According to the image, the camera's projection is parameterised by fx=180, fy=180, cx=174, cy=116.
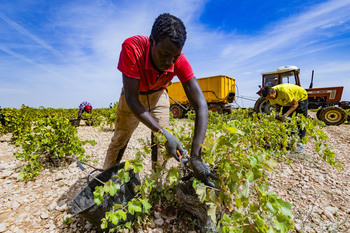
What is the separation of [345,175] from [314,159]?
667 mm

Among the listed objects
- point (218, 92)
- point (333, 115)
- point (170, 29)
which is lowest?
point (333, 115)

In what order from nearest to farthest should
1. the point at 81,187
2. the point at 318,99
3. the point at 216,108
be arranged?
the point at 81,187
the point at 318,99
the point at 216,108

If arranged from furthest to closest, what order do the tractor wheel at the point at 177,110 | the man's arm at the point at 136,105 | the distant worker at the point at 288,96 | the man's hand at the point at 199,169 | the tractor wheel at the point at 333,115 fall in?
1. the tractor wheel at the point at 177,110
2. the tractor wheel at the point at 333,115
3. the distant worker at the point at 288,96
4. the man's arm at the point at 136,105
5. the man's hand at the point at 199,169

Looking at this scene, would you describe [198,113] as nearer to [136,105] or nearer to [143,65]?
[136,105]

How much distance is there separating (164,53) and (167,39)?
4.3 inches

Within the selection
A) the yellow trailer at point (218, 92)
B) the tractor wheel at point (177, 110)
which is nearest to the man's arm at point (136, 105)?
the yellow trailer at point (218, 92)

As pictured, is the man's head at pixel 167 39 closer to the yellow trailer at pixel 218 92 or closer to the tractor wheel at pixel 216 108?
the yellow trailer at pixel 218 92

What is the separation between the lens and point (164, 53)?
148 cm

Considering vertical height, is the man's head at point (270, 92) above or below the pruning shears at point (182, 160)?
above

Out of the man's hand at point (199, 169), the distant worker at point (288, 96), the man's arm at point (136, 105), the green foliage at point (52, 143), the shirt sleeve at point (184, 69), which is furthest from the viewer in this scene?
the distant worker at point (288, 96)

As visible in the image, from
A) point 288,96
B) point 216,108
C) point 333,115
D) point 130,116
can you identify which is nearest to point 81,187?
point 130,116

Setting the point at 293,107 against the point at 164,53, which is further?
the point at 293,107

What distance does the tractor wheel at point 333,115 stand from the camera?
734cm

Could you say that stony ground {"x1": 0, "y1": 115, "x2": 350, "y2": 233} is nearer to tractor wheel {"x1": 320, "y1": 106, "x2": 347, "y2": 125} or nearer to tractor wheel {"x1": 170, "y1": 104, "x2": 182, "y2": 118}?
tractor wheel {"x1": 320, "y1": 106, "x2": 347, "y2": 125}
